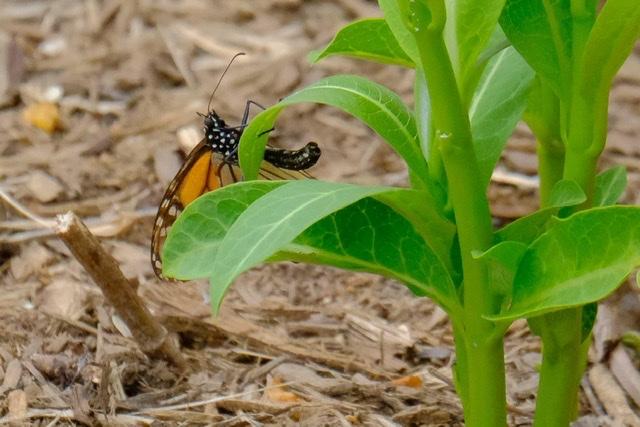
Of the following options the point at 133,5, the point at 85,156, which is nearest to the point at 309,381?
the point at 85,156

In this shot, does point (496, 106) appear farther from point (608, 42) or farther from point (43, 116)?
point (43, 116)

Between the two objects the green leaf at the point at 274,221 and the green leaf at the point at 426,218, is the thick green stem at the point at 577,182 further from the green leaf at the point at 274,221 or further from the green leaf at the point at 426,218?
the green leaf at the point at 274,221

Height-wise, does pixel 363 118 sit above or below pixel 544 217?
above

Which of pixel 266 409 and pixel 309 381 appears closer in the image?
pixel 266 409

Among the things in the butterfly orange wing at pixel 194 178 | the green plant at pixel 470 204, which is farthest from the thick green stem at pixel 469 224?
the butterfly orange wing at pixel 194 178

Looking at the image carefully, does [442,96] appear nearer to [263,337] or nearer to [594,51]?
[594,51]

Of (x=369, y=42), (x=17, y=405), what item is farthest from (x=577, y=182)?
(x=17, y=405)
